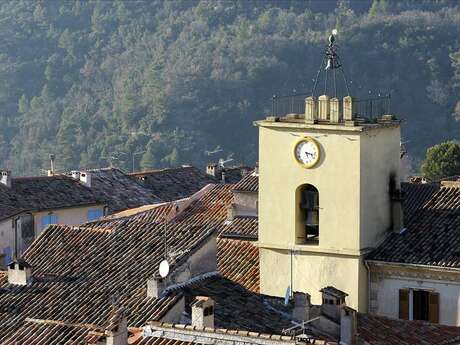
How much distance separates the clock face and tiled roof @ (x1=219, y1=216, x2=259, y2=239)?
431cm

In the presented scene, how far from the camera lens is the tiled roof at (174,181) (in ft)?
231

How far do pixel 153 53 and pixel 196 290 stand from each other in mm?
123340

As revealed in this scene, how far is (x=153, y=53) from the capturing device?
Answer: 157 meters

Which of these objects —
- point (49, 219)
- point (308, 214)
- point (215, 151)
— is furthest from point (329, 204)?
point (215, 151)

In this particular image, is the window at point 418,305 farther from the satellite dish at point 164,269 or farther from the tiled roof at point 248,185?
the tiled roof at point 248,185

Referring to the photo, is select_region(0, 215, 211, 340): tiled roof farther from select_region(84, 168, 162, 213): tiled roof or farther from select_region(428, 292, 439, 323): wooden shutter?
select_region(84, 168, 162, 213): tiled roof

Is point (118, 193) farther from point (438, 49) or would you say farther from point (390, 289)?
point (438, 49)

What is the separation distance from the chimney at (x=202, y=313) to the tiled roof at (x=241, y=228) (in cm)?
1524

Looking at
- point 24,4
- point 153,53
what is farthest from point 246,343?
point 24,4

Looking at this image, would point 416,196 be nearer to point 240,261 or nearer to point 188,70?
point 240,261

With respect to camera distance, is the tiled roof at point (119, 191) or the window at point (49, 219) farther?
the tiled roof at point (119, 191)

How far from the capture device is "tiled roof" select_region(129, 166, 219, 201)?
231ft

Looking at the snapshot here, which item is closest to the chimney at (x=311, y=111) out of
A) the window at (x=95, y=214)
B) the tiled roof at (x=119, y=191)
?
the window at (x=95, y=214)

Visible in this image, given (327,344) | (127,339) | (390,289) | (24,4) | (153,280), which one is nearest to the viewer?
(327,344)
